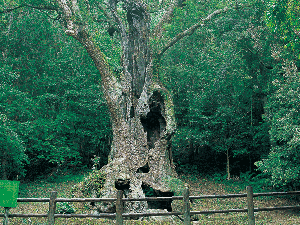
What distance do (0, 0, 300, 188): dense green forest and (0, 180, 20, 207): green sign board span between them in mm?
11184

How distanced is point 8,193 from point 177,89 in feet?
52.8

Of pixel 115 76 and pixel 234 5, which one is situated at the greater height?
pixel 234 5

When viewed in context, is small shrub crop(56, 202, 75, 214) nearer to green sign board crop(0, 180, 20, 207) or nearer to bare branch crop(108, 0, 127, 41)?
green sign board crop(0, 180, 20, 207)

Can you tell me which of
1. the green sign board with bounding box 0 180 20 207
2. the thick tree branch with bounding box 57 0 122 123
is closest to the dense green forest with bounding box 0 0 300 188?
the thick tree branch with bounding box 57 0 122 123

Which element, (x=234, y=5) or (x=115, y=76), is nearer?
(x=115, y=76)

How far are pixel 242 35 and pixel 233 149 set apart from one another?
25.2 ft

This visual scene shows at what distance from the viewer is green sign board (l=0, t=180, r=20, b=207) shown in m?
6.07

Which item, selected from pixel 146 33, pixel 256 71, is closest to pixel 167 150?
pixel 146 33

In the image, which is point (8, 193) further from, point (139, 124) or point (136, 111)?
point (136, 111)

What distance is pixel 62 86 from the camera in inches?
824

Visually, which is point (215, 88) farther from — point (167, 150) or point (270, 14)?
point (270, 14)

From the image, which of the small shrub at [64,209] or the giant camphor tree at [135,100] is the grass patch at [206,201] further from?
the giant camphor tree at [135,100]

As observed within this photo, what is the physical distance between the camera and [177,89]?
21203 mm

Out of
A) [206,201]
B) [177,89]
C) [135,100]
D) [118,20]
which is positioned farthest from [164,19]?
[206,201]
